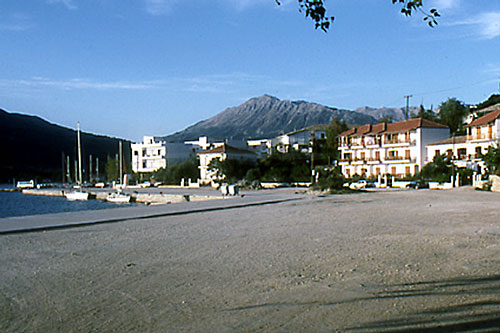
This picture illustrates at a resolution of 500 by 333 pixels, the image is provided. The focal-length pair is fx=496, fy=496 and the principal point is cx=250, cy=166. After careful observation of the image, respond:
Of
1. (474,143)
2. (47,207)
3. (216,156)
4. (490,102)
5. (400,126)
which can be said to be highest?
(490,102)

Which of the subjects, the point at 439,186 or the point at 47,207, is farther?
the point at 47,207

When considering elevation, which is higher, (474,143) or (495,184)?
(474,143)

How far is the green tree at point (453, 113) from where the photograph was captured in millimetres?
71938

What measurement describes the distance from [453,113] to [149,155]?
157 ft

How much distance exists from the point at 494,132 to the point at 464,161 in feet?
12.7

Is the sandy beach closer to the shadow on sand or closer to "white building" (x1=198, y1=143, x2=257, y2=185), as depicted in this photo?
the shadow on sand

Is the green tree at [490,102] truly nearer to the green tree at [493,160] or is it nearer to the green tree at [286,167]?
the green tree at [286,167]

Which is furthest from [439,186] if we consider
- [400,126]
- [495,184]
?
[400,126]

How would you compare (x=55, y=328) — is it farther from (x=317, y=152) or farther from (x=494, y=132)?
(x=317, y=152)

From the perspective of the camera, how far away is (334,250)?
8961 millimetres

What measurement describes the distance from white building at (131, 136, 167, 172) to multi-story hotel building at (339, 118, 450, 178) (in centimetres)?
3064

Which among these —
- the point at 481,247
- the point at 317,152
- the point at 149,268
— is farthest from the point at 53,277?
the point at 317,152

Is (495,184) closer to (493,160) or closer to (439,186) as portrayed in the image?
(493,160)

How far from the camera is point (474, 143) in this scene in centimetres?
4725
